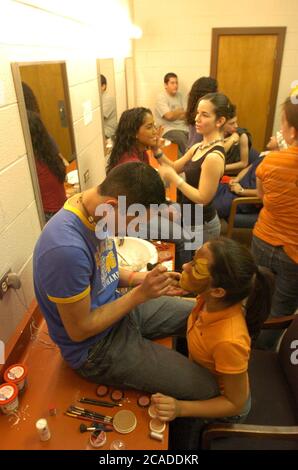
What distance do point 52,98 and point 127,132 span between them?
59 cm

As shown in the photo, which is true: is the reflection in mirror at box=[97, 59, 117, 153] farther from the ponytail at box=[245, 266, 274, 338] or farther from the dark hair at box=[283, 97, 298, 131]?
the ponytail at box=[245, 266, 274, 338]

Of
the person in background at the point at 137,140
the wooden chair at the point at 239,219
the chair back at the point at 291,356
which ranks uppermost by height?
the person in background at the point at 137,140

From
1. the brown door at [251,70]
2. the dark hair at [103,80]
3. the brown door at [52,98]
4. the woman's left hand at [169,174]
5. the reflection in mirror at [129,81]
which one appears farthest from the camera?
the brown door at [251,70]

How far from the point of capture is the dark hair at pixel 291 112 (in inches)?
57.7

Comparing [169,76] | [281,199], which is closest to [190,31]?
[169,76]

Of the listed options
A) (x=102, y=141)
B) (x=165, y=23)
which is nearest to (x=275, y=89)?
(x=165, y=23)

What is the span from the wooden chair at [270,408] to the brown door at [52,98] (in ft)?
4.62

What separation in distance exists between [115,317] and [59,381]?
13.7 inches

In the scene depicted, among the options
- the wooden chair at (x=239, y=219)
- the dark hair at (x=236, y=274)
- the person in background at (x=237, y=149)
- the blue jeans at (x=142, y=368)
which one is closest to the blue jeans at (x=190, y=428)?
the blue jeans at (x=142, y=368)

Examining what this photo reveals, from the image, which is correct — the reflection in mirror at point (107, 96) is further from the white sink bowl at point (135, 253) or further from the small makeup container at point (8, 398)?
the small makeup container at point (8, 398)

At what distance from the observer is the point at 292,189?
1580 mm

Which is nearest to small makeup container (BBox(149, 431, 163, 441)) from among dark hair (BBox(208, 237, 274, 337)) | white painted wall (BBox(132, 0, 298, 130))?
dark hair (BBox(208, 237, 274, 337))

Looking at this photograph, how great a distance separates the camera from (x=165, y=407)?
3.53 feet
